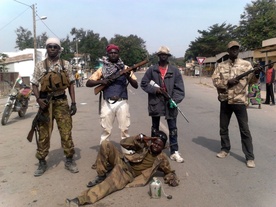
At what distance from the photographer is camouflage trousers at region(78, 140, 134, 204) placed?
3.75 m

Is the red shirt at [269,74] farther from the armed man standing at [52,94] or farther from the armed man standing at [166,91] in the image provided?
the armed man standing at [52,94]

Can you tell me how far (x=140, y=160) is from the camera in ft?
14.3

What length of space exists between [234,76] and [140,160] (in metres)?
2.08

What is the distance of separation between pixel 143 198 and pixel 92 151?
240 centimetres

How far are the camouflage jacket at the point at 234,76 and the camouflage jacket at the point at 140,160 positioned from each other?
1.60 metres

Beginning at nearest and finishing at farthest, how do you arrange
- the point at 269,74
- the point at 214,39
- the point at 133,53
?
the point at 133,53 → the point at 269,74 → the point at 214,39

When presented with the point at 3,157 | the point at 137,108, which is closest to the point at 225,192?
the point at 3,157

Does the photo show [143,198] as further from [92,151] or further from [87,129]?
[87,129]

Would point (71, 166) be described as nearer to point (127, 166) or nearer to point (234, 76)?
point (127, 166)

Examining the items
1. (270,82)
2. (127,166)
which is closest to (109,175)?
(127,166)

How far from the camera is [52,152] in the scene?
612cm

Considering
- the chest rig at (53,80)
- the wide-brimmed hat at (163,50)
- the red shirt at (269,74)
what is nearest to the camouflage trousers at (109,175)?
the chest rig at (53,80)

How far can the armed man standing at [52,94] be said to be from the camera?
15.7ft

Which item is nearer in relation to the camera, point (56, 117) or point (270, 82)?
point (56, 117)
